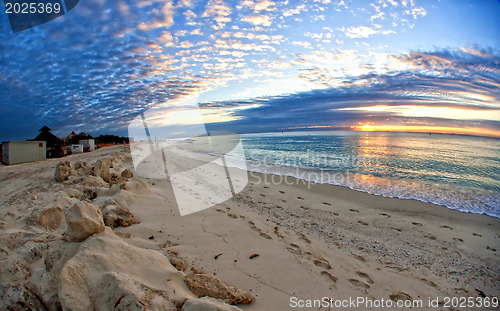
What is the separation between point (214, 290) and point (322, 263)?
220cm

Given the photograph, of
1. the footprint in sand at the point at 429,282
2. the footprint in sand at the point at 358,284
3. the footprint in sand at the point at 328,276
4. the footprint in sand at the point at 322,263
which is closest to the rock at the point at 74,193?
the footprint in sand at the point at 322,263

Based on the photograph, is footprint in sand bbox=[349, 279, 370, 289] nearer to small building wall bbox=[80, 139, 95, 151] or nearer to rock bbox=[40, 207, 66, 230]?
rock bbox=[40, 207, 66, 230]

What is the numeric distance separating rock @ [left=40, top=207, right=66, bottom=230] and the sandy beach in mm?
18

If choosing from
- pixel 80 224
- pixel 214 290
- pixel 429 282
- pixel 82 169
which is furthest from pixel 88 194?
pixel 429 282

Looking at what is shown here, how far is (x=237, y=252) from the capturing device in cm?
373

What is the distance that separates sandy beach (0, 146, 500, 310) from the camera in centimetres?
205

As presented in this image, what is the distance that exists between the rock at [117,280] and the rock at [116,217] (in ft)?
4.95

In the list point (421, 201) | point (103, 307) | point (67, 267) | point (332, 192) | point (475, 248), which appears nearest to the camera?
point (103, 307)

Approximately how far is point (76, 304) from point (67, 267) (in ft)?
1.17

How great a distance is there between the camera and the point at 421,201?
320 inches

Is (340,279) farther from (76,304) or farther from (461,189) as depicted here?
(461,189)

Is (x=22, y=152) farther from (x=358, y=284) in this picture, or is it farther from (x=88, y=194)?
(x=358, y=284)

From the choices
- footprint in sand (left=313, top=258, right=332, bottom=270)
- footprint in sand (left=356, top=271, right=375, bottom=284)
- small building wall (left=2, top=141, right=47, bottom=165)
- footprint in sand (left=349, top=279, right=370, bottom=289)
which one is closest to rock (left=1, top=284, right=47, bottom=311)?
footprint in sand (left=313, top=258, right=332, bottom=270)

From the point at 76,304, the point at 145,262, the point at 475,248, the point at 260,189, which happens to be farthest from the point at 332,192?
the point at 76,304
